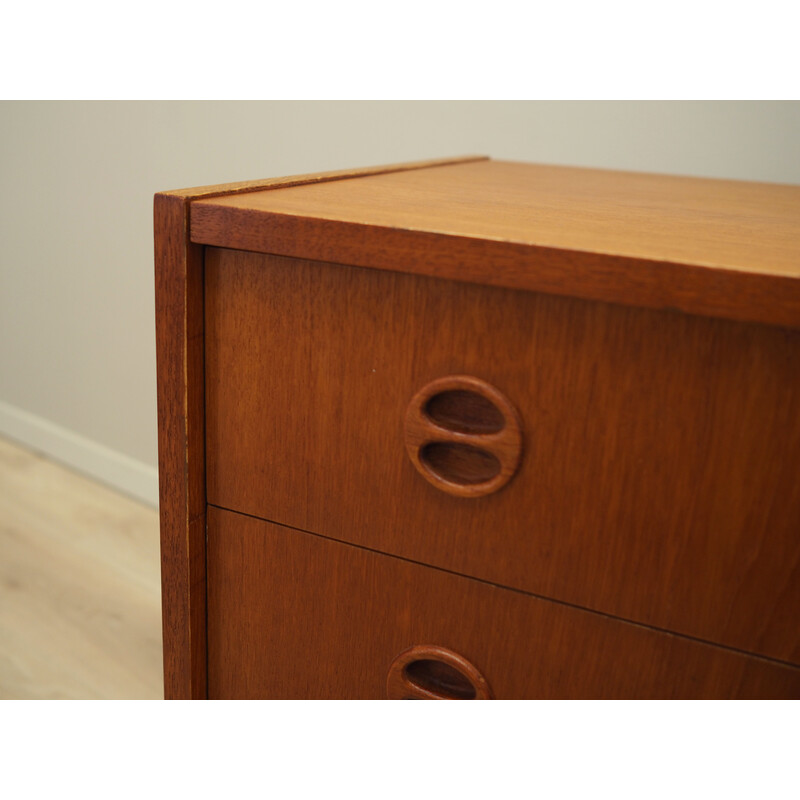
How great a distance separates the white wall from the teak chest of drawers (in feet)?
1.18

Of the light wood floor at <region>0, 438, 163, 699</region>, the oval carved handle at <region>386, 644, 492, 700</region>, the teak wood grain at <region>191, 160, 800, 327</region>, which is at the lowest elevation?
the light wood floor at <region>0, 438, 163, 699</region>

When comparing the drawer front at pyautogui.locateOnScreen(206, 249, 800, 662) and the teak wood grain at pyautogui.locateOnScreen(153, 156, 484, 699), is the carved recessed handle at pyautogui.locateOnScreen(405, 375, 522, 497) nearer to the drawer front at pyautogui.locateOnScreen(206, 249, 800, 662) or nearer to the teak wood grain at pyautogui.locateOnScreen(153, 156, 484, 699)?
the drawer front at pyautogui.locateOnScreen(206, 249, 800, 662)

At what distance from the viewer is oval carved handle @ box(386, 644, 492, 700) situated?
1.74 ft

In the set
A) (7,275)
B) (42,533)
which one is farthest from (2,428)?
(42,533)

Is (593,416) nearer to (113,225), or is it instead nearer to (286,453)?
(286,453)

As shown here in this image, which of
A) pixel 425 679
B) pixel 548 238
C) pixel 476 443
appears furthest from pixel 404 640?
pixel 548 238

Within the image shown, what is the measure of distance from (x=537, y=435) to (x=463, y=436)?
43 mm

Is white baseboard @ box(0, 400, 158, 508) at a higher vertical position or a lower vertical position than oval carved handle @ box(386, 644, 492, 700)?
lower

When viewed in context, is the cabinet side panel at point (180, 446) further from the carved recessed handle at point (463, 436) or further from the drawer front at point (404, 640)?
the carved recessed handle at point (463, 436)

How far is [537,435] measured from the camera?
0.45 meters

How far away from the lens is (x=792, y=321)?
14.7 inches

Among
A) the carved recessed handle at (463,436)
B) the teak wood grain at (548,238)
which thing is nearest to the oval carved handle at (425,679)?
the carved recessed handle at (463,436)

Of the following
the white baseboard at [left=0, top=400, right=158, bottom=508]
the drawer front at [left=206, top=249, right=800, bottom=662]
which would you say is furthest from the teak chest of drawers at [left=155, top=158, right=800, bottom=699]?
the white baseboard at [left=0, top=400, right=158, bottom=508]
